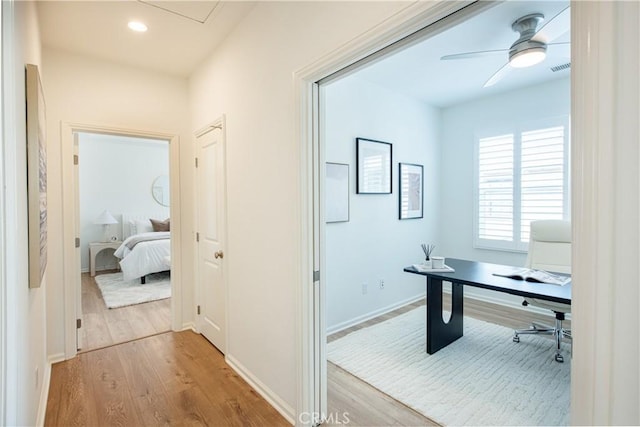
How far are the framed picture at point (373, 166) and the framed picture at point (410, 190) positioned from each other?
1.02 feet

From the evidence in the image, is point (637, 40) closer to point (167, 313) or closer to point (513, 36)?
point (513, 36)

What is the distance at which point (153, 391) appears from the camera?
229 centimetres

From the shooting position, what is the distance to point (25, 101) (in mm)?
1575

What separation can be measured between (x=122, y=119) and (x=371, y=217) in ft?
9.25

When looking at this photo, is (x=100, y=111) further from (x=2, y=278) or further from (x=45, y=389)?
(x=2, y=278)

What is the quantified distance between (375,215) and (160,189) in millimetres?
5281

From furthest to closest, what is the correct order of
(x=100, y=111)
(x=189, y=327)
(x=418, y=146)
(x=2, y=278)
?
(x=418, y=146) < (x=189, y=327) < (x=100, y=111) < (x=2, y=278)

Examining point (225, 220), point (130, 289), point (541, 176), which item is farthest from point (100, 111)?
point (541, 176)

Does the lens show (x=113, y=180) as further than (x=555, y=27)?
Yes

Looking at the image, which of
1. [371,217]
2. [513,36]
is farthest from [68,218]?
[513,36]

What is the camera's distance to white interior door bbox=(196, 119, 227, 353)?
2.83 m

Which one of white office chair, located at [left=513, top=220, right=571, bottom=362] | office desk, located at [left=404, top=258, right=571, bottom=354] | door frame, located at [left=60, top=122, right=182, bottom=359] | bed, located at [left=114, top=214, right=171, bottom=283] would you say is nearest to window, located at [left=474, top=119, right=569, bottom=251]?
white office chair, located at [left=513, top=220, right=571, bottom=362]
